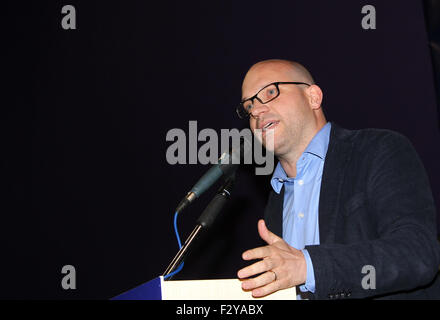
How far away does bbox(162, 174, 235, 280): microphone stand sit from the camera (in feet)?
3.22

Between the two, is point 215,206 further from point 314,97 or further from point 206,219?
point 314,97

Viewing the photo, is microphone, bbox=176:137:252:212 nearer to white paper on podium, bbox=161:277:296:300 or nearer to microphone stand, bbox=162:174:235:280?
microphone stand, bbox=162:174:235:280

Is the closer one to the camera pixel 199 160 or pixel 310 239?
pixel 310 239

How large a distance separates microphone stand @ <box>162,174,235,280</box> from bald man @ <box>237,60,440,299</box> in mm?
158

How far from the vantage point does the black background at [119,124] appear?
249cm

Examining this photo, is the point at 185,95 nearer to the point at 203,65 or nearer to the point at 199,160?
the point at 203,65

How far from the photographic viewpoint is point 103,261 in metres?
2.53

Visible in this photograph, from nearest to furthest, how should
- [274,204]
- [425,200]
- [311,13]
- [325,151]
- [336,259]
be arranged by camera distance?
[336,259], [425,200], [325,151], [274,204], [311,13]

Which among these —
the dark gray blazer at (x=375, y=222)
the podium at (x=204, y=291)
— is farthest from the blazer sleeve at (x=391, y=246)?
the podium at (x=204, y=291)

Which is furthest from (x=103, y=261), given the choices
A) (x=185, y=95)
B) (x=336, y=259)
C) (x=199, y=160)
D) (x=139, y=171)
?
(x=336, y=259)

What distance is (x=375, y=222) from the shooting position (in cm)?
122

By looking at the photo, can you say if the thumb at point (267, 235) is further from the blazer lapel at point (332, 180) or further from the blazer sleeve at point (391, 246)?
the blazer lapel at point (332, 180)

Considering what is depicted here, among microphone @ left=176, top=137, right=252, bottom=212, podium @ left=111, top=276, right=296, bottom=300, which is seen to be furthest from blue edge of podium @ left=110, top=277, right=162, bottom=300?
microphone @ left=176, top=137, right=252, bottom=212

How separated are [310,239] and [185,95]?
4.84 ft
